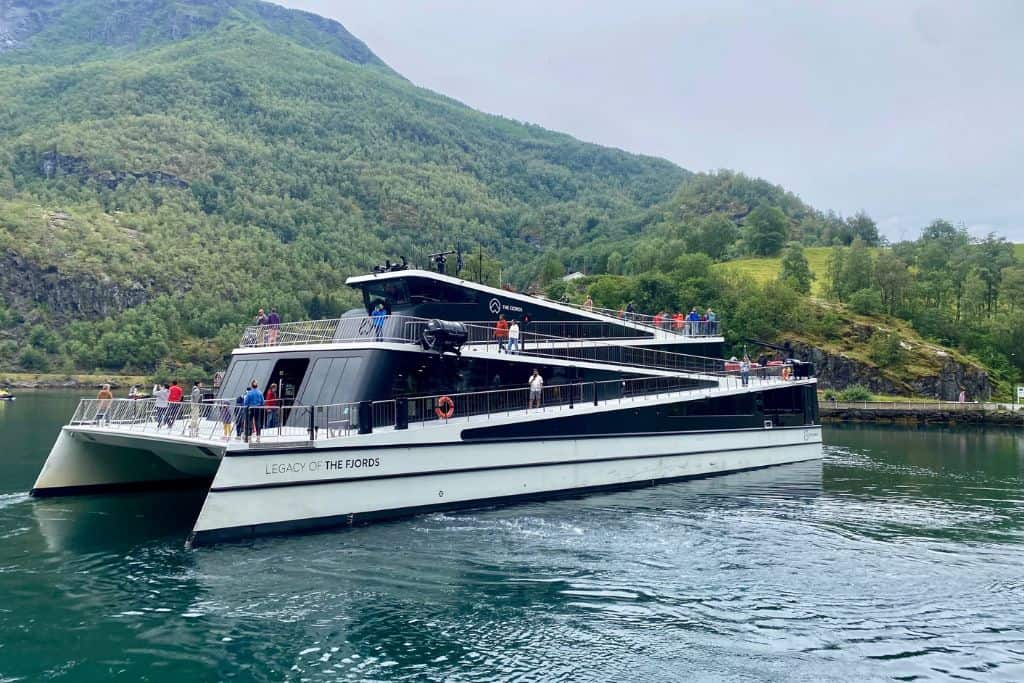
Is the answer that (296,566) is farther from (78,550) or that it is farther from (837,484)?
(837,484)

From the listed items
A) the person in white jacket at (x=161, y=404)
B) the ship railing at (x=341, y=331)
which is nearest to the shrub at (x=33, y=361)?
the ship railing at (x=341, y=331)

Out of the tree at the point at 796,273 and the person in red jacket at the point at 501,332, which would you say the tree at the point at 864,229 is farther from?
the person in red jacket at the point at 501,332

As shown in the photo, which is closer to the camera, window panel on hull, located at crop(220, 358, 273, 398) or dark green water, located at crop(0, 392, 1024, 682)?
dark green water, located at crop(0, 392, 1024, 682)

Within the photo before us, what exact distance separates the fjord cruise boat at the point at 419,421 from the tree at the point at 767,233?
8217 centimetres

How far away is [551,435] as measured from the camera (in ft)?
64.8

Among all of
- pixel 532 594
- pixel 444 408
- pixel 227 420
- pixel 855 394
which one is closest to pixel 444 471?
pixel 444 408

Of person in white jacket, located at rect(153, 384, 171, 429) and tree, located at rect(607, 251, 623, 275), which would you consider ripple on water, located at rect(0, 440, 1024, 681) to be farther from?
tree, located at rect(607, 251, 623, 275)

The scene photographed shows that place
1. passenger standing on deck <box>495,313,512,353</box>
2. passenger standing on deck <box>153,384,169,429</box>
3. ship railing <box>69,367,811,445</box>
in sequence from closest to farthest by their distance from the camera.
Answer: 1. ship railing <box>69,367,811,445</box>
2. passenger standing on deck <box>153,384,169,429</box>
3. passenger standing on deck <box>495,313,512,353</box>

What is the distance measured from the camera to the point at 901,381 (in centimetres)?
6169

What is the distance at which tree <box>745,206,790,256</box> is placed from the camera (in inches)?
4018

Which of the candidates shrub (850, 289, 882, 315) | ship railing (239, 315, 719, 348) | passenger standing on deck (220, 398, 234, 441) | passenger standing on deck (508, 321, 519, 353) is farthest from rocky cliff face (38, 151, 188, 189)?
passenger standing on deck (220, 398, 234, 441)

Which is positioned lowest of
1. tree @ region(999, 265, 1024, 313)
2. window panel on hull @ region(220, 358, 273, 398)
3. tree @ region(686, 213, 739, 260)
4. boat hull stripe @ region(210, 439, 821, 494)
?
boat hull stripe @ region(210, 439, 821, 494)

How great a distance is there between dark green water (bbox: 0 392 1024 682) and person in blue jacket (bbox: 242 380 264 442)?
7.05 ft

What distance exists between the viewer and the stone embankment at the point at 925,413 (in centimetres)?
5019
